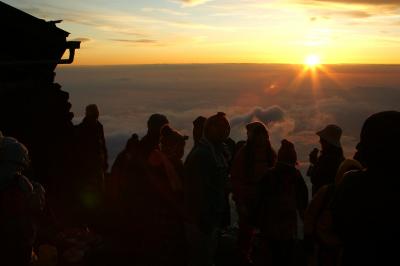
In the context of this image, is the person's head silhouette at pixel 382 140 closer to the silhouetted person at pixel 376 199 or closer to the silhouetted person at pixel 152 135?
the silhouetted person at pixel 376 199

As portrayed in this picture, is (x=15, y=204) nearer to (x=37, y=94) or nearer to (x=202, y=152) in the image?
(x=202, y=152)

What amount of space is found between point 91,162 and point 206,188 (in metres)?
4.89

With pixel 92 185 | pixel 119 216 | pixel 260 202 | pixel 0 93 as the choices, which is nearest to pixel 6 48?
pixel 0 93

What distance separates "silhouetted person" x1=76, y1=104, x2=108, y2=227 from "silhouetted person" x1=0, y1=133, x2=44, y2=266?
5.53m

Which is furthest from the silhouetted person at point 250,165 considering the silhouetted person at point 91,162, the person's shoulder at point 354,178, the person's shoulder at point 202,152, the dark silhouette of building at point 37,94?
the dark silhouette of building at point 37,94

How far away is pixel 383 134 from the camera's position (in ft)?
7.95

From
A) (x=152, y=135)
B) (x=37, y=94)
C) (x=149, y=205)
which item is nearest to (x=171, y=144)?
(x=152, y=135)

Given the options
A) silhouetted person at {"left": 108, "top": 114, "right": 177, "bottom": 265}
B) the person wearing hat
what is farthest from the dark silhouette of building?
the person wearing hat

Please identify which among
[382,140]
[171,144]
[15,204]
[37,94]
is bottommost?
[15,204]

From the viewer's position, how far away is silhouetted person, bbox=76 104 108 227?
8.80 metres

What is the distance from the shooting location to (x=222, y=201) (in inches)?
197

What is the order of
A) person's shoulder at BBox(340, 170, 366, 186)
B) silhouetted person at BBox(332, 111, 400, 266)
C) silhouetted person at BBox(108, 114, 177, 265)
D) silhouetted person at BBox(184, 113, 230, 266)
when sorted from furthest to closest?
silhouetted person at BBox(184, 113, 230, 266), silhouetted person at BBox(108, 114, 177, 265), person's shoulder at BBox(340, 170, 366, 186), silhouetted person at BBox(332, 111, 400, 266)

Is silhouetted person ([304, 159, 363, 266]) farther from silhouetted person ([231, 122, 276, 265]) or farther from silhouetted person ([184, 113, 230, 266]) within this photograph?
silhouetted person ([231, 122, 276, 265])

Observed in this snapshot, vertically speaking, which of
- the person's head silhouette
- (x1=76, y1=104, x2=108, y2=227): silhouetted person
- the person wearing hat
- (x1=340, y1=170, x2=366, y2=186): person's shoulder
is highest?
the person's head silhouette
